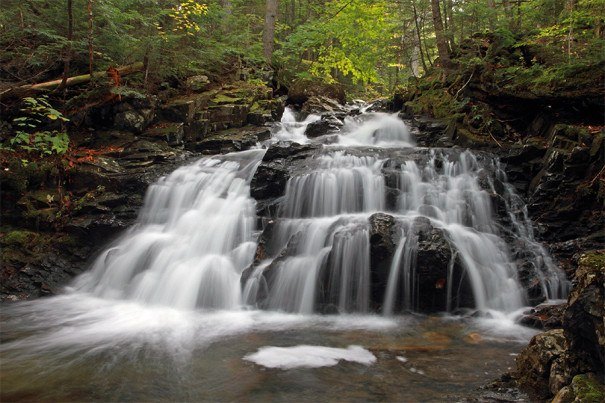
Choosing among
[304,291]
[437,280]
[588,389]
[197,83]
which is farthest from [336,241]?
[197,83]

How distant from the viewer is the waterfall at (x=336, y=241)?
6477 millimetres

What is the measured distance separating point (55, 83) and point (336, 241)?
26.5 ft

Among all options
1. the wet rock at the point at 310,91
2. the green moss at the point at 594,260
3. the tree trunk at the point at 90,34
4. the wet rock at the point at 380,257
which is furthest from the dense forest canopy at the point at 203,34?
the green moss at the point at 594,260

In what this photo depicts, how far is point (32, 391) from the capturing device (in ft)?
12.2

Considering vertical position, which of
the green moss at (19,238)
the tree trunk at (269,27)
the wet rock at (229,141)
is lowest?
the green moss at (19,238)

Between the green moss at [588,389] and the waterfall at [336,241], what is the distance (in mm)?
3546

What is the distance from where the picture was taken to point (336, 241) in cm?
693

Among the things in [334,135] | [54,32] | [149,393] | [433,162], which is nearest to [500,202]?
[433,162]

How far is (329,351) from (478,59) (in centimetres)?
842

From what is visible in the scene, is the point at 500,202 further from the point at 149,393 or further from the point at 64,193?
the point at 64,193

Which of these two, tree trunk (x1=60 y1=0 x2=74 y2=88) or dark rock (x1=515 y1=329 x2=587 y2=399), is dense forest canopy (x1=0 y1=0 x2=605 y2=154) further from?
dark rock (x1=515 y1=329 x2=587 y2=399)

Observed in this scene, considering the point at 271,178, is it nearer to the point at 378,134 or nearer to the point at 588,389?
the point at 378,134

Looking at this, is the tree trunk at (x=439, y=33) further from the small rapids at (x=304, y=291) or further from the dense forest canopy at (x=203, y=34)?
the small rapids at (x=304, y=291)

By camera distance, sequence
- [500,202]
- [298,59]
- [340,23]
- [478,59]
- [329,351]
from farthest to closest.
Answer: [298,59] → [340,23] → [478,59] → [500,202] → [329,351]
